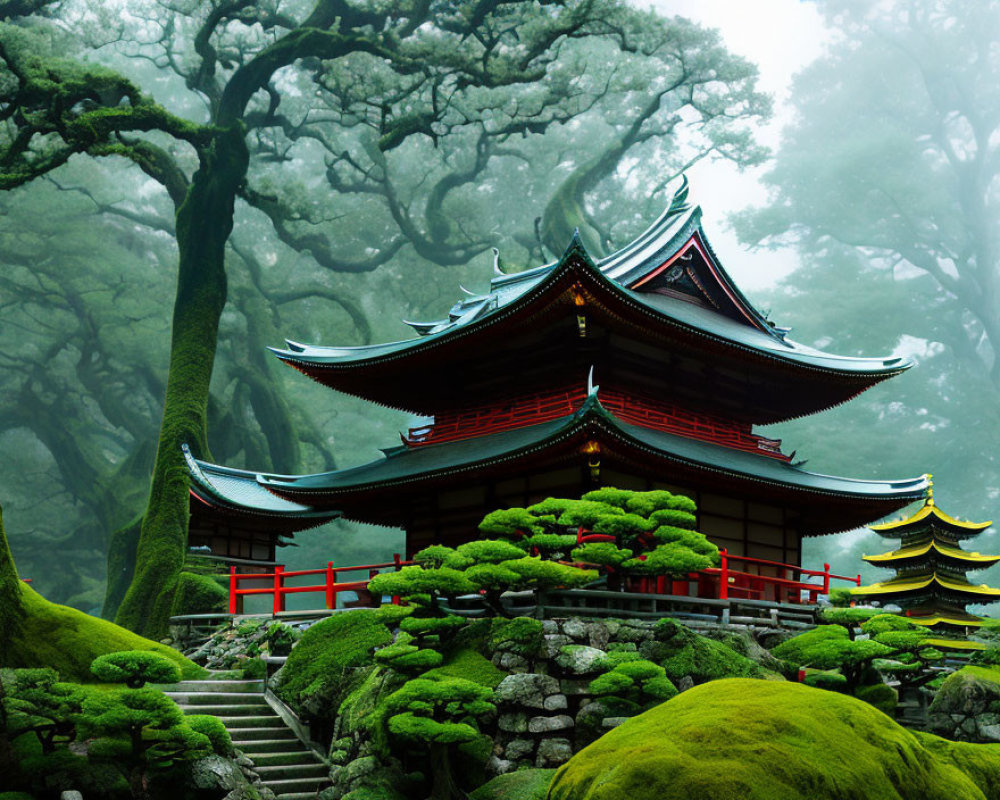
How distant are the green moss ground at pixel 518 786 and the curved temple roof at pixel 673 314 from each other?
8658 millimetres

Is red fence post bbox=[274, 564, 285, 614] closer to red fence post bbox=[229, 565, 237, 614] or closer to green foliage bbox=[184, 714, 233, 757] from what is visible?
red fence post bbox=[229, 565, 237, 614]

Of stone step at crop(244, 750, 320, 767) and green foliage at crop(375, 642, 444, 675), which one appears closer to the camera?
green foliage at crop(375, 642, 444, 675)

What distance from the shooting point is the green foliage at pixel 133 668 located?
450 inches

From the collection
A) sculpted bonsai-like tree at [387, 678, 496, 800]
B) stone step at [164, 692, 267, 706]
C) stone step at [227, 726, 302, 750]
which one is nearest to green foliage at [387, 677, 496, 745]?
sculpted bonsai-like tree at [387, 678, 496, 800]

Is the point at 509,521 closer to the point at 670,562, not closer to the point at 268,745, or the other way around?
the point at 670,562

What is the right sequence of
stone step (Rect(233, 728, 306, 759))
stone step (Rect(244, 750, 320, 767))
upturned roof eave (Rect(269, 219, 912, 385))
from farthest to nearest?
upturned roof eave (Rect(269, 219, 912, 385))
stone step (Rect(233, 728, 306, 759))
stone step (Rect(244, 750, 320, 767))

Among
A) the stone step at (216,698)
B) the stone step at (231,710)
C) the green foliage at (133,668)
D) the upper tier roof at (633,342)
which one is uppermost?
the upper tier roof at (633,342)

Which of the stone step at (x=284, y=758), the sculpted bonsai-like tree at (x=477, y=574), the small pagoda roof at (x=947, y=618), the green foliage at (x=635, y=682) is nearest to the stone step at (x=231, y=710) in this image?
the stone step at (x=284, y=758)

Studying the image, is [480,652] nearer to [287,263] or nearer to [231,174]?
[231,174]

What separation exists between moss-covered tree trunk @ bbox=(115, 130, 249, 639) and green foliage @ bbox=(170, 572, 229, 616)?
0.71 meters

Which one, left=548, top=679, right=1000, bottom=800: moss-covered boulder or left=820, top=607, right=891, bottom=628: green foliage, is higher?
left=820, top=607, right=891, bottom=628: green foliage

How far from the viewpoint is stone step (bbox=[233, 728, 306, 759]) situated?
1447 centimetres

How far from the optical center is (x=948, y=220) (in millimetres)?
60406

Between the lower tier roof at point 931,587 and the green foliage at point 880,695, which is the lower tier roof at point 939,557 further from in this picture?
the green foliage at point 880,695
